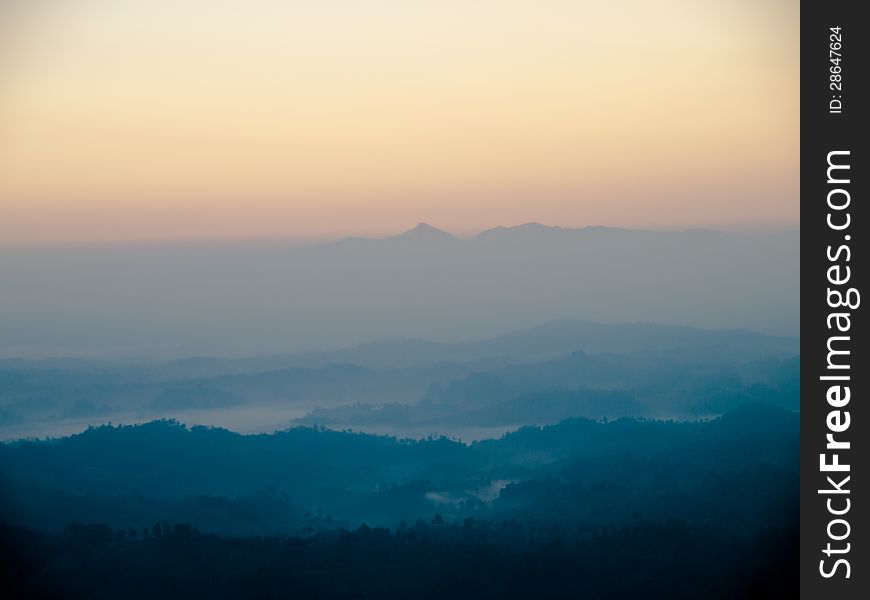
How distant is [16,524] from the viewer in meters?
12.5

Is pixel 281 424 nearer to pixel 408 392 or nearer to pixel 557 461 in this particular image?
pixel 408 392

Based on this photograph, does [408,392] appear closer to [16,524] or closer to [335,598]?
[335,598]

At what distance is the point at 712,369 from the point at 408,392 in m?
4.30

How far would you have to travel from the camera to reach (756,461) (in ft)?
43.7

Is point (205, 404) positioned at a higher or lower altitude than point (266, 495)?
higher

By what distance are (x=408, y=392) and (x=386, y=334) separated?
3.38ft

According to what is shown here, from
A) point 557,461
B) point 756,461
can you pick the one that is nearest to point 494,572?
point 557,461

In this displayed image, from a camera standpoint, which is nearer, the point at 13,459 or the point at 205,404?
the point at 13,459

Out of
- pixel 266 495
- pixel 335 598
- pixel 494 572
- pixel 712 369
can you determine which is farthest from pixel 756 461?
pixel 266 495

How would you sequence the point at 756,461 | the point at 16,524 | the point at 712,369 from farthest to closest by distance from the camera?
the point at 712,369, the point at 756,461, the point at 16,524
